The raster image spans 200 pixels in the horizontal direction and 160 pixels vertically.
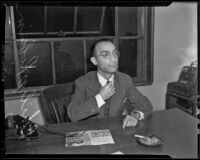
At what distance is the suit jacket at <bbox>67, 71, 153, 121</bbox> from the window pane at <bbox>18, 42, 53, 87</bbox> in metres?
0.20

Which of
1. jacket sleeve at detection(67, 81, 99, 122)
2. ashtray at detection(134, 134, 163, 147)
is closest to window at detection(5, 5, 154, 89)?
jacket sleeve at detection(67, 81, 99, 122)

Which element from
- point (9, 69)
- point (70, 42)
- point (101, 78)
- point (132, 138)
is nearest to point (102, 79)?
point (101, 78)

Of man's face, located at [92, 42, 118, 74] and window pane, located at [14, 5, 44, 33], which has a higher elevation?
window pane, located at [14, 5, 44, 33]

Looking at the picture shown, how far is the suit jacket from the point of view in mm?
997

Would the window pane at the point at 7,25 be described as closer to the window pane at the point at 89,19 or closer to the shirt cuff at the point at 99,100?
the window pane at the point at 89,19

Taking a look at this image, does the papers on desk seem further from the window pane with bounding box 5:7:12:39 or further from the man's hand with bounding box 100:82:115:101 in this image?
the window pane with bounding box 5:7:12:39

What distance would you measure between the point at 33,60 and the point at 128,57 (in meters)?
0.42

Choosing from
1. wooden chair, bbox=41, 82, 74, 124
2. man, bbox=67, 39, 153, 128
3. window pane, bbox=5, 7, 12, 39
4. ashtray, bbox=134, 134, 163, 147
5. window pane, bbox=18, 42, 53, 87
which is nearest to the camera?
window pane, bbox=5, 7, 12, 39

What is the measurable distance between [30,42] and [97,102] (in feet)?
1.25

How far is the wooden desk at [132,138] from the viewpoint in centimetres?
73

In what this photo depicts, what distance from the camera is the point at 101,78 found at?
3.49ft

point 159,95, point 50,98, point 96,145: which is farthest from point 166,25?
point 50,98

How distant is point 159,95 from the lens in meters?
0.93

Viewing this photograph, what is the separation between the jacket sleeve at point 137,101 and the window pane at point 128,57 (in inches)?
2.1
